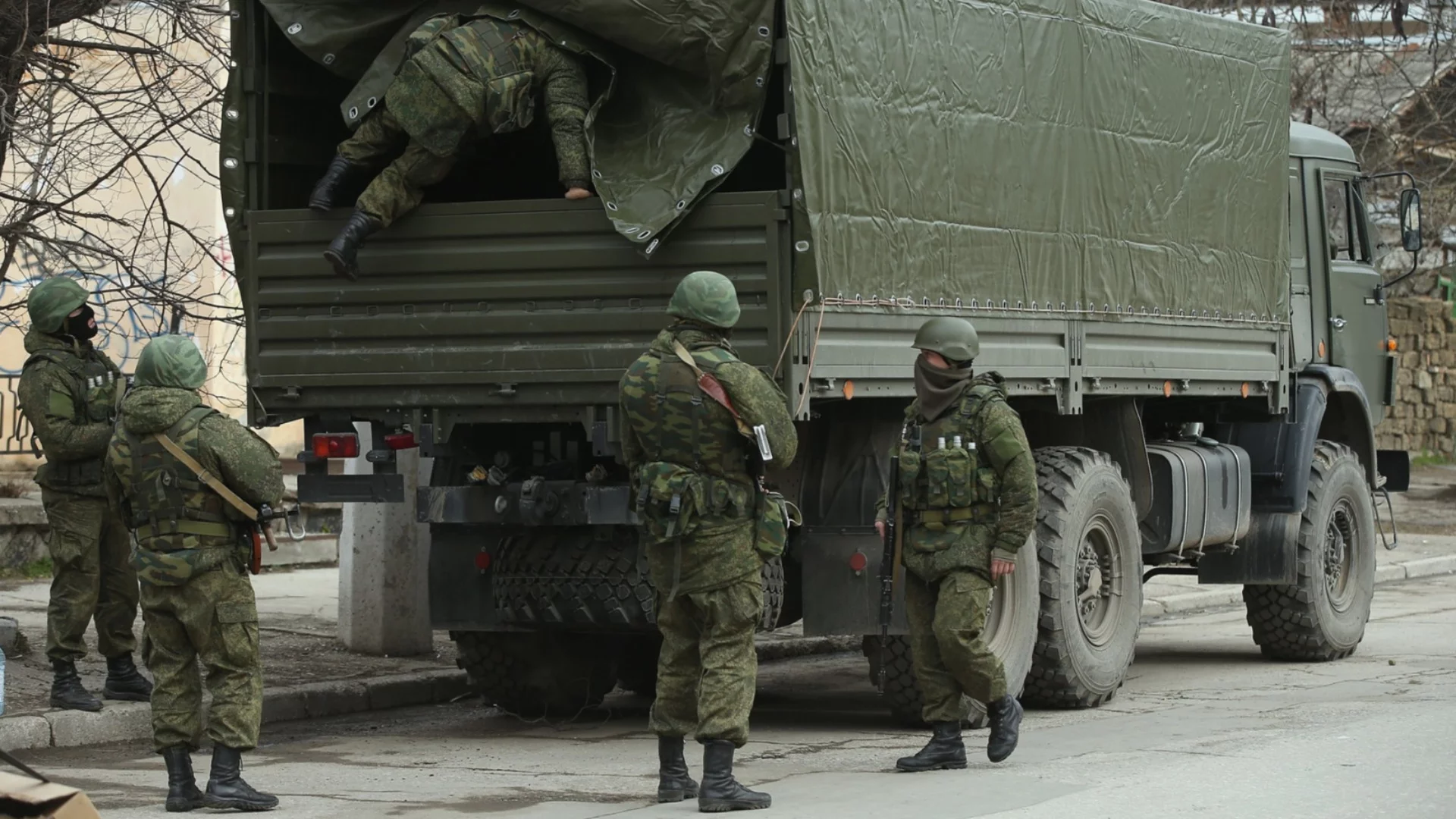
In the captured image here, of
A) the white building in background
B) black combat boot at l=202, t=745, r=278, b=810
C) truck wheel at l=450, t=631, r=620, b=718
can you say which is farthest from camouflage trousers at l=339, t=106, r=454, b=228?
the white building in background

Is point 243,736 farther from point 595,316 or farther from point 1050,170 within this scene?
point 1050,170

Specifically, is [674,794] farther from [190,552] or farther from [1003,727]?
[190,552]

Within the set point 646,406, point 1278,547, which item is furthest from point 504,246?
point 1278,547

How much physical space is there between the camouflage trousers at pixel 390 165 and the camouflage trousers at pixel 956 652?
8.78 feet

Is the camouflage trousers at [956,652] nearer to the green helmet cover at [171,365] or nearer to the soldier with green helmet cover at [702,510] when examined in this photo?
the soldier with green helmet cover at [702,510]

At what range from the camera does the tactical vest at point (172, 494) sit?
23.9 feet

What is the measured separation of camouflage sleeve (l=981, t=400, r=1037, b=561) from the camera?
7.89 m

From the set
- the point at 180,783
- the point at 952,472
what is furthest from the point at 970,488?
the point at 180,783

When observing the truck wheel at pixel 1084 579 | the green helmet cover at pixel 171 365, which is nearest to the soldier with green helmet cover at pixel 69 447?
the green helmet cover at pixel 171 365

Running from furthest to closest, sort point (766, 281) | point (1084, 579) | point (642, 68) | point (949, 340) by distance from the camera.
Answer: point (1084, 579)
point (642, 68)
point (766, 281)
point (949, 340)

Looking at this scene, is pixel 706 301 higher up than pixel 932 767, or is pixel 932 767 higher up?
pixel 706 301

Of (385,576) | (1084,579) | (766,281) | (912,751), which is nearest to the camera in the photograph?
(766,281)

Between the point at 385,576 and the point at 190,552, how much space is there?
4.27 m

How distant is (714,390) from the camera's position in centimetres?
718
